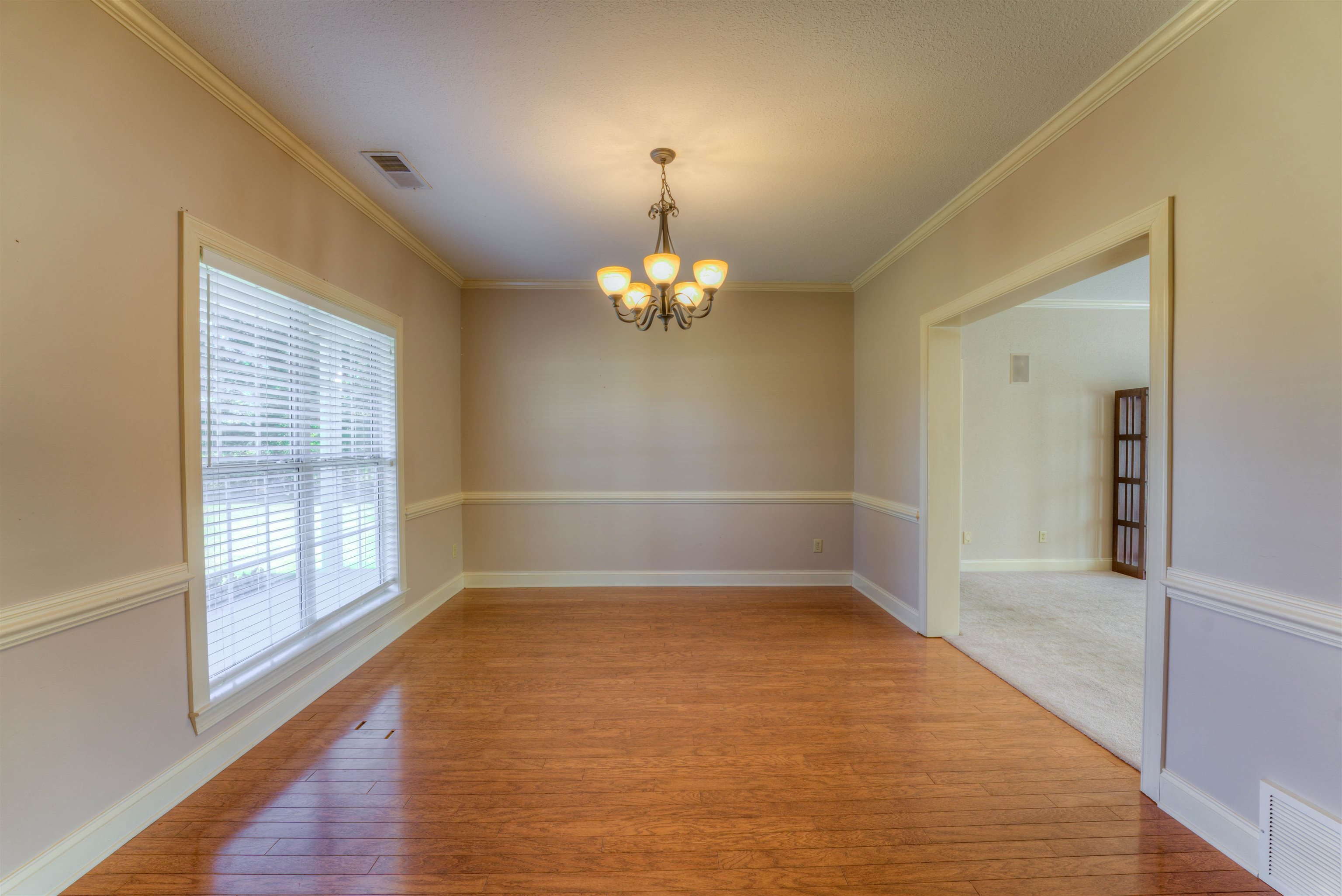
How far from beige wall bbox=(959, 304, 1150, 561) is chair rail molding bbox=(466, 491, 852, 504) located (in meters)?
1.83

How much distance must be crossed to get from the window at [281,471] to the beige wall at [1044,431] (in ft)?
17.9

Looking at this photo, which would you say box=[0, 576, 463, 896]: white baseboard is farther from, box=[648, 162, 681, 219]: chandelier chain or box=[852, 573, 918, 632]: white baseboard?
box=[852, 573, 918, 632]: white baseboard

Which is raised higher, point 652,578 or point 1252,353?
point 1252,353

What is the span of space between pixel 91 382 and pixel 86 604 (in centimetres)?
70

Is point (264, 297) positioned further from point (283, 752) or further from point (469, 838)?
point (469, 838)

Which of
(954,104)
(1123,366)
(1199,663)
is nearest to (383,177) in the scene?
(954,104)

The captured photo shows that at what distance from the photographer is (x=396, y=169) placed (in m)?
2.84

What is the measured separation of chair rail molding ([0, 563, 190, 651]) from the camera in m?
1.51

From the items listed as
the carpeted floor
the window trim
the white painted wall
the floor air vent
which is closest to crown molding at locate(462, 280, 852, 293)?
the white painted wall

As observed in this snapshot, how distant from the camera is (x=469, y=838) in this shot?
1.84 meters

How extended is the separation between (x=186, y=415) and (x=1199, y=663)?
372 centimetres

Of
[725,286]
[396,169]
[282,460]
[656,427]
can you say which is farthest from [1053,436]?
[282,460]

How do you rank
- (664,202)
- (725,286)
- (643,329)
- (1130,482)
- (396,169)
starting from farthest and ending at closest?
(1130,482) → (725,286) → (664,202) → (643,329) → (396,169)

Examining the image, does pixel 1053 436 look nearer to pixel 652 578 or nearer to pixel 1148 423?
pixel 1148 423
